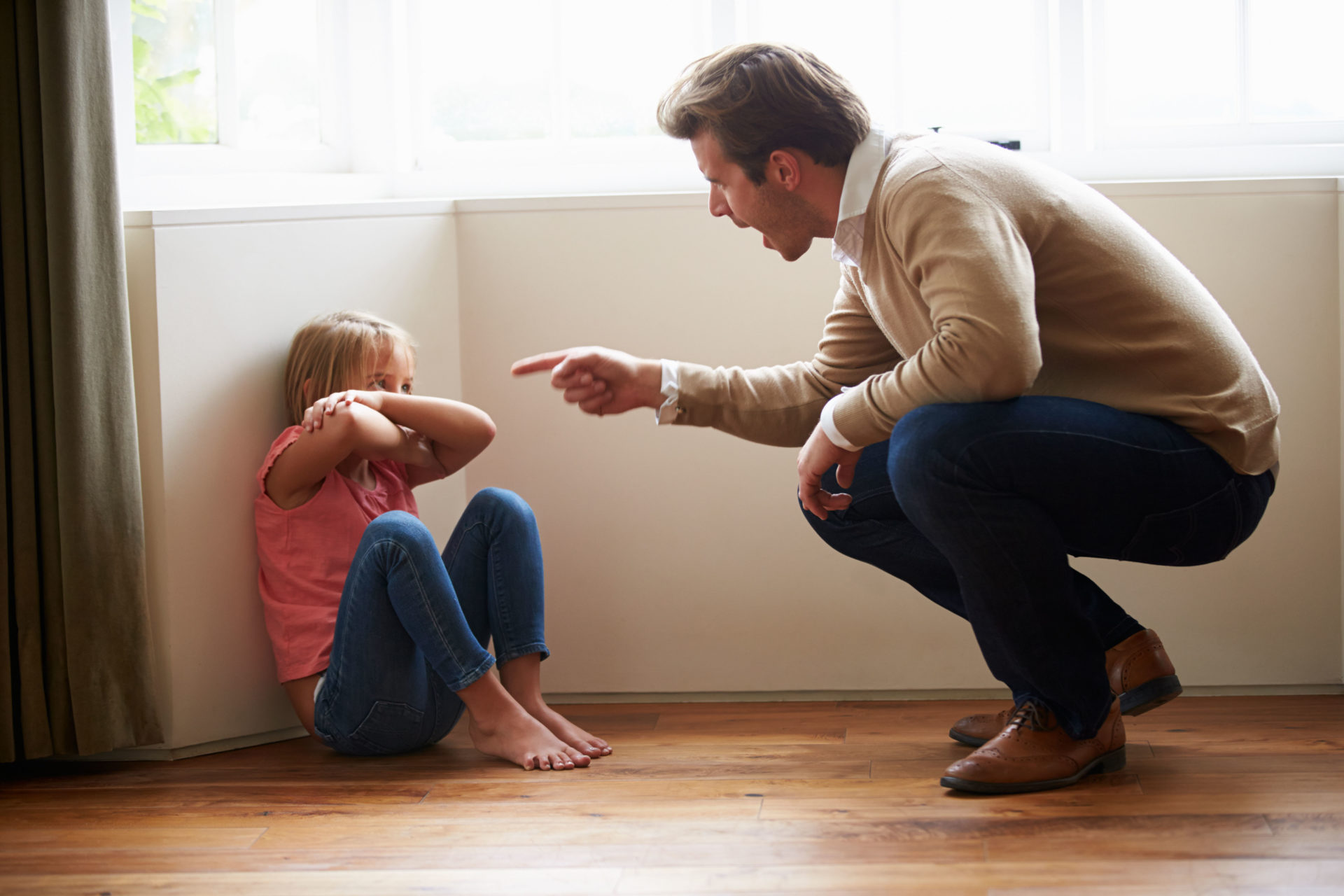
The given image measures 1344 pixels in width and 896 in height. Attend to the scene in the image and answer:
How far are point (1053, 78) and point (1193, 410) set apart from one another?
111 cm

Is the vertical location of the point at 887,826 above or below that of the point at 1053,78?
below

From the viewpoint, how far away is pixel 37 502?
1712 millimetres

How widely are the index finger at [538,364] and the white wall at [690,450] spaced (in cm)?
53

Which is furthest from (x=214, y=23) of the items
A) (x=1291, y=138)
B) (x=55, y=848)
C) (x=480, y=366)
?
(x=1291, y=138)

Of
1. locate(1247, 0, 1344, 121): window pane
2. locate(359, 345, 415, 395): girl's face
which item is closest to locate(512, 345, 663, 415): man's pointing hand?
locate(359, 345, 415, 395): girl's face

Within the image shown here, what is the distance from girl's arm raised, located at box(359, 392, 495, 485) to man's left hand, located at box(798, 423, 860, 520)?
554 mm

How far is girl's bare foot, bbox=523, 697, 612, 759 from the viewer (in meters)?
1.79

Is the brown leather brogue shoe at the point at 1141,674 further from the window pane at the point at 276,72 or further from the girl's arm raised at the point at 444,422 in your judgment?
the window pane at the point at 276,72

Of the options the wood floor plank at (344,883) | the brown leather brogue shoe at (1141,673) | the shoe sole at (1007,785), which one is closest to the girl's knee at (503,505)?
the wood floor plank at (344,883)

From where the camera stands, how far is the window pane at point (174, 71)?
222 cm

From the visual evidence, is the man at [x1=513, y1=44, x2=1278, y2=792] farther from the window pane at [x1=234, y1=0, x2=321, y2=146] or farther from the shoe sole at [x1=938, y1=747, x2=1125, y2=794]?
the window pane at [x1=234, y1=0, x2=321, y2=146]

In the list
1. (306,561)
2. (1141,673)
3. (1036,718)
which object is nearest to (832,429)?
(1036,718)

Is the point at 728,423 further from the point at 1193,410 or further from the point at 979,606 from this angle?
the point at 1193,410

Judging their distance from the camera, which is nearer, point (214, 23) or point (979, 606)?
point (979, 606)
